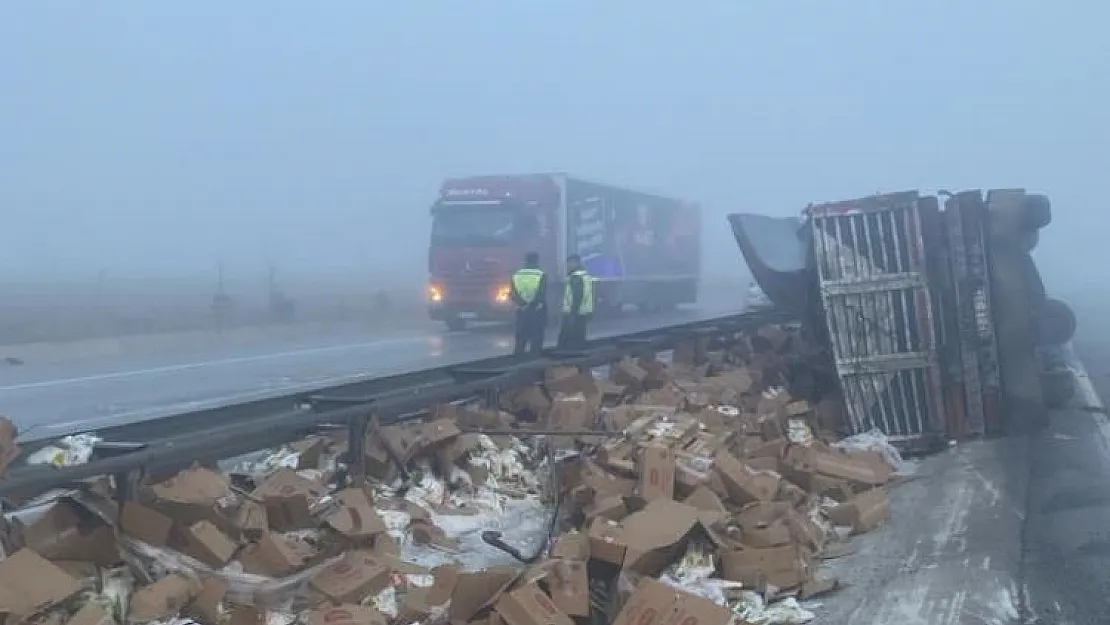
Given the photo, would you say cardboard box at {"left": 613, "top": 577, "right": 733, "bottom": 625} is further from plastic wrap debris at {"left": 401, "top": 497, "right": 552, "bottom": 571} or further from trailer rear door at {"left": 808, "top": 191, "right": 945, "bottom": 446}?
trailer rear door at {"left": 808, "top": 191, "right": 945, "bottom": 446}

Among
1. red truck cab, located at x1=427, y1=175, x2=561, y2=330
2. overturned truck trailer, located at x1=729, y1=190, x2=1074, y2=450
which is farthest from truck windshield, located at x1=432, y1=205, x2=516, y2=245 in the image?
overturned truck trailer, located at x1=729, y1=190, x2=1074, y2=450

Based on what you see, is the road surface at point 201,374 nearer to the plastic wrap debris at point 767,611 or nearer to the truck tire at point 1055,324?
the plastic wrap debris at point 767,611

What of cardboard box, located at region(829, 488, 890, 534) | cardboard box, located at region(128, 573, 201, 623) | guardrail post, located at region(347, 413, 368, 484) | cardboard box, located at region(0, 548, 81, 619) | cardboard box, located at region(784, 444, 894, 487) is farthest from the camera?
cardboard box, located at region(784, 444, 894, 487)

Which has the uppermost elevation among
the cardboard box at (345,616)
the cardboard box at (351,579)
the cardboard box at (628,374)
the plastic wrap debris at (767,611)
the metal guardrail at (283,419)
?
the metal guardrail at (283,419)

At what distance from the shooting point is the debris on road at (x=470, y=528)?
190 inches

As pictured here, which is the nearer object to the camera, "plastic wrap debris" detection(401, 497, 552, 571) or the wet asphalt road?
the wet asphalt road

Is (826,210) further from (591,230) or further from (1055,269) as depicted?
(1055,269)

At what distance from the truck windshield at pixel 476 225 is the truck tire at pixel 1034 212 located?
15517 millimetres

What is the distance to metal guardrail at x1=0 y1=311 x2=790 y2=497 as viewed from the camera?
5230mm

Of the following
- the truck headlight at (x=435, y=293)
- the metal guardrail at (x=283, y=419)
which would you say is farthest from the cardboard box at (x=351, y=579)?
the truck headlight at (x=435, y=293)

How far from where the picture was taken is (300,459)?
7.11 metres

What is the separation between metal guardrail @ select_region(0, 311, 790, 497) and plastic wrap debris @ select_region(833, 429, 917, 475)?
88.2 inches

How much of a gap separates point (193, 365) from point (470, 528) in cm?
1361

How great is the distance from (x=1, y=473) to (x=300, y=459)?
87.8 inches
